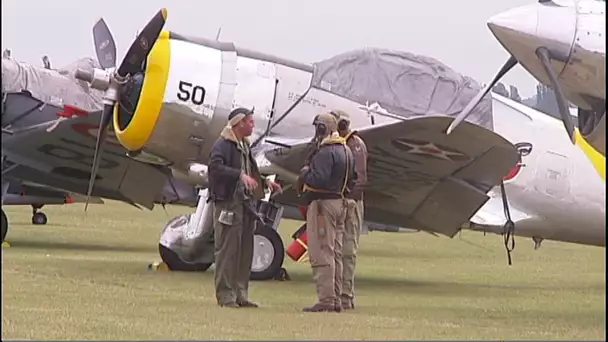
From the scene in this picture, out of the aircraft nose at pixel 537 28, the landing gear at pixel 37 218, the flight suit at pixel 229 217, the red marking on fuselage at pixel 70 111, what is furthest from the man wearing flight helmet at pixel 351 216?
the landing gear at pixel 37 218

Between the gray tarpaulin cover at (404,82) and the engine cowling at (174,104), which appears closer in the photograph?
the engine cowling at (174,104)

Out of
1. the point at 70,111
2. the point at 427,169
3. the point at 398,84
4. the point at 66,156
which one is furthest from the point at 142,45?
the point at 70,111

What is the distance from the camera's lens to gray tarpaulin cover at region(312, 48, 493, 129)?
42.7 feet

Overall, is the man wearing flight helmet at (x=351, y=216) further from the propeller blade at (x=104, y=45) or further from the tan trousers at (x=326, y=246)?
the propeller blade at (x=104, y=45)

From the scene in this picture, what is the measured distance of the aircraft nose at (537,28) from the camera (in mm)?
8102

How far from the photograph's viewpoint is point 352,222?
9625 millimetres

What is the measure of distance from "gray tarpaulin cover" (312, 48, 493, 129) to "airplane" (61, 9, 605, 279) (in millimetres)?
13

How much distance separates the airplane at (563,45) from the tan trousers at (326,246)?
1.84 metres

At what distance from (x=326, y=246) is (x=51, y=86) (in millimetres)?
8443

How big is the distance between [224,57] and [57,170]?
4.70 metres

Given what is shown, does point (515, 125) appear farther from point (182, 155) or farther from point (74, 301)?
point (74, 301)

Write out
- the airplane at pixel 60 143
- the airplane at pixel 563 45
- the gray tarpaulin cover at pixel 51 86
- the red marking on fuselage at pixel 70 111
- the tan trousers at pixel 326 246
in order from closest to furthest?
the airplane at pixel 563 45
the tan trousers at pixel 326 246
the airplane at pixel 60 143
the red marking on fuselage at pixel 70 111
the gray tarpaulin cover at pixel 51 86

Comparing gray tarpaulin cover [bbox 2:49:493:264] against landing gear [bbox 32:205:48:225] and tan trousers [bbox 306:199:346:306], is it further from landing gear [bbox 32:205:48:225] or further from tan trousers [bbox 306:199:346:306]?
landing gear [bbox 32:205:48:225]

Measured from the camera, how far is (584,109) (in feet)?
28.4
